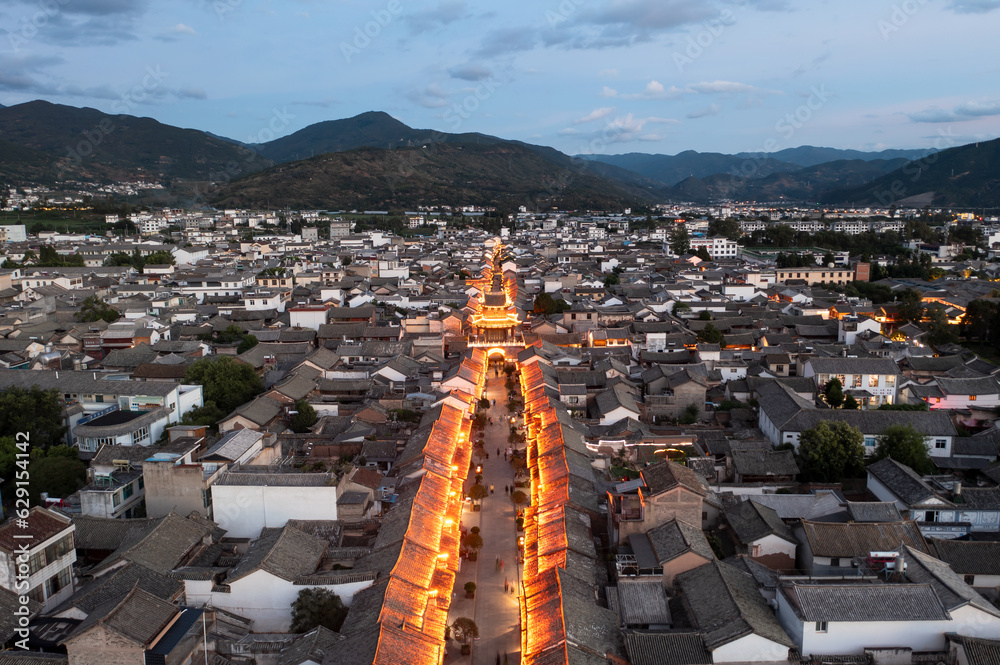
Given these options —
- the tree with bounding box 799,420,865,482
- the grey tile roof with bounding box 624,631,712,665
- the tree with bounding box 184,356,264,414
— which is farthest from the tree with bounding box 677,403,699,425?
the tree with bounding box 184,356,264,414

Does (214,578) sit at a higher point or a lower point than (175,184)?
lower

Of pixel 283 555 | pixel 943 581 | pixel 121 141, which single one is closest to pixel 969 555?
pixel 943 581

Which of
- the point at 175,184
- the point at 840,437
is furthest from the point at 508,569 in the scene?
the point at 175,184

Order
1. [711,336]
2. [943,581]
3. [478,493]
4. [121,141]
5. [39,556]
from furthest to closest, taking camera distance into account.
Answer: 1. [121,141]
2. [711,336]
3. [478,493]
4. [39,556]
5. [943,581]

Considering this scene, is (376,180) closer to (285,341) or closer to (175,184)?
(175,184)

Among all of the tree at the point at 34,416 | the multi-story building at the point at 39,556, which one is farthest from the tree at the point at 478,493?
the tree at the point at 34,416

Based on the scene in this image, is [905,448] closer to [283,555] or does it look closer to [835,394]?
[835,394]

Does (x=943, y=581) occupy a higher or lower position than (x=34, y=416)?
lower

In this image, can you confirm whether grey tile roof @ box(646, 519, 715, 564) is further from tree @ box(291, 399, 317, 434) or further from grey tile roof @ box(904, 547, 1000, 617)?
tree @ box(291, 399, 317, 434)
